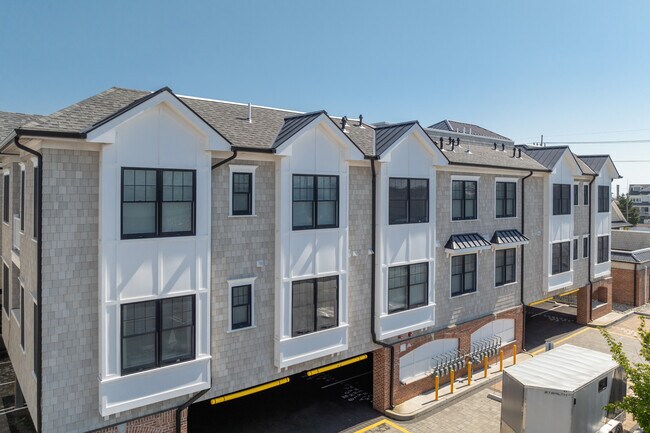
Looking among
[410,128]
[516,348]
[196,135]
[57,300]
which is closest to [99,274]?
[57,300]

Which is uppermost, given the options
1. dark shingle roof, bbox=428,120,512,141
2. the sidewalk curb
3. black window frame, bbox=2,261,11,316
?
dark shingle roof, bbox=428,120,512,141

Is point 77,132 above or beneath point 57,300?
above

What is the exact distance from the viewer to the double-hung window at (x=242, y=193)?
1307cm

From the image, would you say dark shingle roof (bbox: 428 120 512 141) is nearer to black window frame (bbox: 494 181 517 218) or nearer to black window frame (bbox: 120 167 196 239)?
black window frame (bbox: 494 181 517 218)

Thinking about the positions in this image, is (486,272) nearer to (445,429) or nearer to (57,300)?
(445,429)

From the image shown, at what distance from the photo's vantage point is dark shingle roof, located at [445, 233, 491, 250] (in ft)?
61.6

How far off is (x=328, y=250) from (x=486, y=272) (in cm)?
975

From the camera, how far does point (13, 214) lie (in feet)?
48.2

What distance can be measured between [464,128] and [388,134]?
44.7 feet

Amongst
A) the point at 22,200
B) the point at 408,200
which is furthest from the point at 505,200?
the point at 22,200

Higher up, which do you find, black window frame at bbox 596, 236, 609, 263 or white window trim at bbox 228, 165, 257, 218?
white window trim at bbox 228, 165, 257, 218

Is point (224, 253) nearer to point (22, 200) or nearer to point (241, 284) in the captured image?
point (241, 284)

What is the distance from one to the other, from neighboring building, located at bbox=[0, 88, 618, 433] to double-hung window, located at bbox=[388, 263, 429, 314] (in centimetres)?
6

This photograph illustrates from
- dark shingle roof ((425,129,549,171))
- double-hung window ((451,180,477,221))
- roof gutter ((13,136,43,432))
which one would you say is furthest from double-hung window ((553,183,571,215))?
roof gutter ((13,136,43,432))
